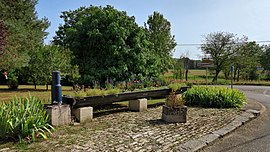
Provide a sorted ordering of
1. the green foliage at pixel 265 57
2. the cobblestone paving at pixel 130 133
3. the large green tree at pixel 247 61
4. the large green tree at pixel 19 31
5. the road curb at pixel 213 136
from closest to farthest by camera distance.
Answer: the cobblestone paving at pixel 130 133, the road curb at pixel 213 136, the large green tree at pixel 19 31, the large green tree at pixel 247 61, the green foliage at pixel 265 57

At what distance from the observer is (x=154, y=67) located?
34.3ft

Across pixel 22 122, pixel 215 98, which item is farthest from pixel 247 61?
pixel 22 122

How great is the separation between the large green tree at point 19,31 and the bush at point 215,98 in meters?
9.81

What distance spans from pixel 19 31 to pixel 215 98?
12087 mm

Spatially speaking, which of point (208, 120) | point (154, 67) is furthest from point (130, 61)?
point (208, 120)

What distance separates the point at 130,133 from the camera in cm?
457

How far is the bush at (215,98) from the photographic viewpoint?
8109 millimetres

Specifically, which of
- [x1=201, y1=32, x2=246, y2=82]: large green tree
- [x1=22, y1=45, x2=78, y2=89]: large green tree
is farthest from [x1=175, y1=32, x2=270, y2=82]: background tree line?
[x1=22, y1=45, x2=78, y2=89]: large green tree

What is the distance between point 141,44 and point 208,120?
15.7 feet

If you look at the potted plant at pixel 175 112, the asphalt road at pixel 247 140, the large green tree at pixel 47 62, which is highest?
the large green tree at pixel 47 62

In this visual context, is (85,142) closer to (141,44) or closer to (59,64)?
(141,44)

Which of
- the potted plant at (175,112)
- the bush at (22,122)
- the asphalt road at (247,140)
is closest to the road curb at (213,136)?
the asphalt road at (247,140)

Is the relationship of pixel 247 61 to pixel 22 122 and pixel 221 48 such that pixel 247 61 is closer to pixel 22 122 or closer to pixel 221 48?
pixel 221 48

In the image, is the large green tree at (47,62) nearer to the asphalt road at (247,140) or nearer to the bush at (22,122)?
the bush at (22,122)
